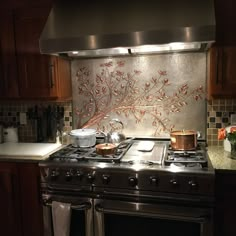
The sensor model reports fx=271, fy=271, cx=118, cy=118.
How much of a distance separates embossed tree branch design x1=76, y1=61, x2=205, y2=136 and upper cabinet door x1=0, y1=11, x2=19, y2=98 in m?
0.53

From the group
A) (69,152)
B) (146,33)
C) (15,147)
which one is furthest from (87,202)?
(146,33)

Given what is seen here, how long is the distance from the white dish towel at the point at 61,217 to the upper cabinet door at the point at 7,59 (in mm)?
986

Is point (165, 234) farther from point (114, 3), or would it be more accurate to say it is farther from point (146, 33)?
point (114, 3)

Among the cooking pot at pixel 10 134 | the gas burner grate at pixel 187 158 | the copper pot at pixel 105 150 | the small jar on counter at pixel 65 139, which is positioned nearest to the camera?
A: the gas burner grate at pixel 187 158

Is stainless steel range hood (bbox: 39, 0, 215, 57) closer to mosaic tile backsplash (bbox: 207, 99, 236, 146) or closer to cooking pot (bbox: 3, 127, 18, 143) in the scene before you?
mosaic tile backsplash (bbox: 207, 99, 236, 146)

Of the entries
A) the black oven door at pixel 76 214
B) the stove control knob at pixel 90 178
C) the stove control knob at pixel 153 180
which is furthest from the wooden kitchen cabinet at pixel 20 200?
the stove control knob at pixel 153 180

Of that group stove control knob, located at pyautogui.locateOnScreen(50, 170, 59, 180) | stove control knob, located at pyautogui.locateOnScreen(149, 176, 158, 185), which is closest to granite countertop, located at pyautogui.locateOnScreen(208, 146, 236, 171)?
stove control knob, located at pyautogui.locateOnScreen(149, 176, 158, 185)

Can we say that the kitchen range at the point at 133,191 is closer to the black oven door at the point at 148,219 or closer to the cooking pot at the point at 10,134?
the black oven door at the point at 148,219

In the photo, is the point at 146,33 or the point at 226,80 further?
the point at 226,80

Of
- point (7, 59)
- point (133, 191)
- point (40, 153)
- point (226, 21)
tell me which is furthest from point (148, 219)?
point (7, 59)

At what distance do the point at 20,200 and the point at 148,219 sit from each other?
961 mm

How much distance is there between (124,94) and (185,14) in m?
0.88

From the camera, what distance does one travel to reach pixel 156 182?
162 cm

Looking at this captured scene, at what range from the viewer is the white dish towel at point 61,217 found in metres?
1.78
